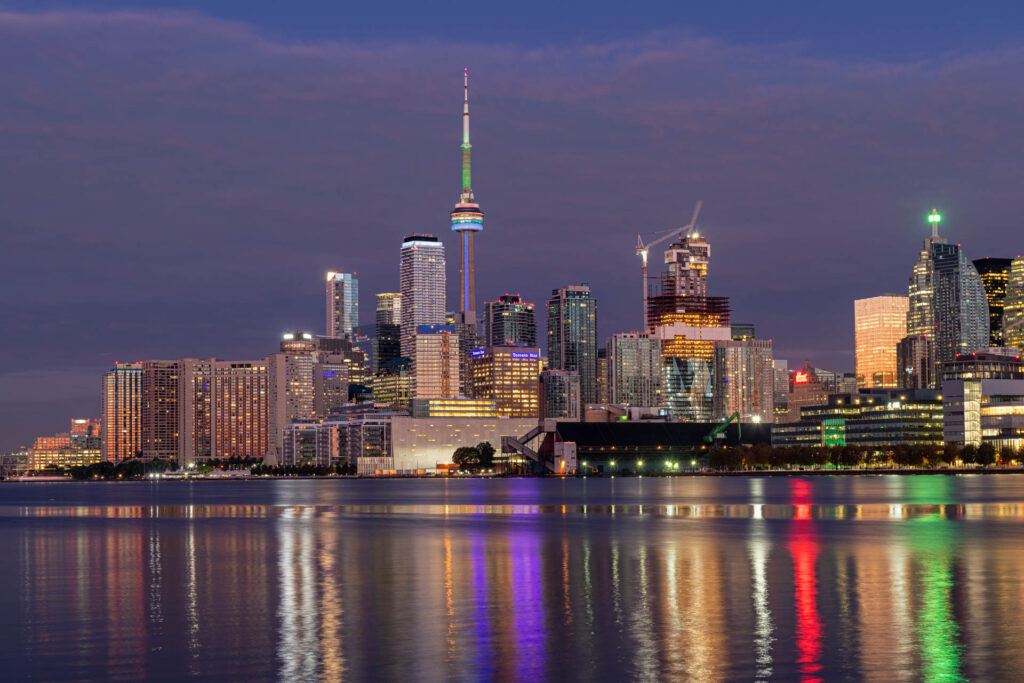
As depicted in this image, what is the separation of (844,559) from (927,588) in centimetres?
1236

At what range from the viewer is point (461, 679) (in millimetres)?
29422

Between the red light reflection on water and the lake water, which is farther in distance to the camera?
the lake water

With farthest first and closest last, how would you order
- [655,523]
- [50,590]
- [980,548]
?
[655,523] → [980,548] → [50,590]

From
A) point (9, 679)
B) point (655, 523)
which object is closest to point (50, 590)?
point (9, 679)

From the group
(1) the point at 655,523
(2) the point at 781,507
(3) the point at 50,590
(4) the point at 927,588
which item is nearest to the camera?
(4) the point at 927,588

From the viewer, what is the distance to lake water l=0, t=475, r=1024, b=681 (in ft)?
103

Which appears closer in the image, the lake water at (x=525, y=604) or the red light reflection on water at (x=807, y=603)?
the red light reflection on water at (x=807, y=603)

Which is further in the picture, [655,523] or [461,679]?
[655,523]

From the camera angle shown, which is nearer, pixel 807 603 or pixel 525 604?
pixel 807 603

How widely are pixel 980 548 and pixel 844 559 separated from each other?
9643 mm

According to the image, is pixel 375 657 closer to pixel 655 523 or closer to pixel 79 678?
pixel 79 678

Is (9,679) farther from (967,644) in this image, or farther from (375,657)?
(967,644)

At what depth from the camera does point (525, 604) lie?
42906 millimetres

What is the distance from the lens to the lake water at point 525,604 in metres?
31.5
